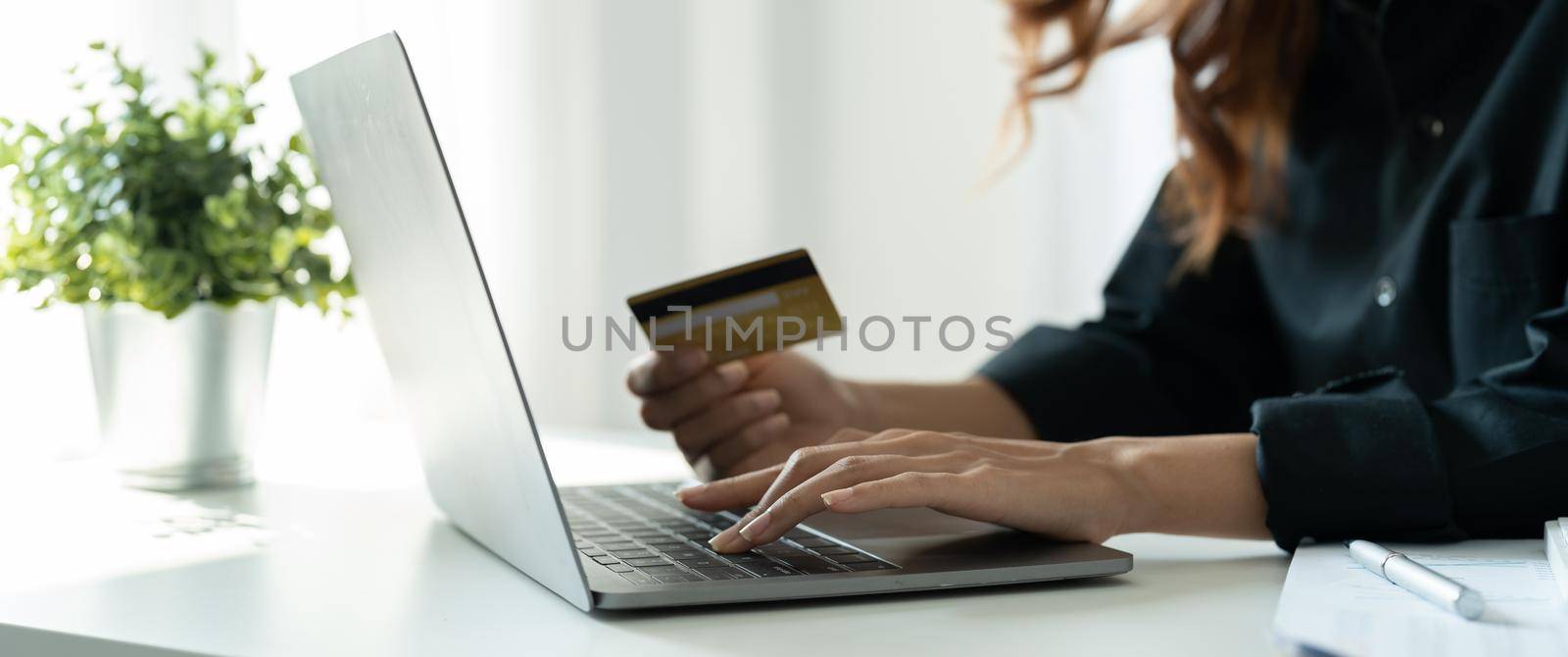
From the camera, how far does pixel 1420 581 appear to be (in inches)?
21.2

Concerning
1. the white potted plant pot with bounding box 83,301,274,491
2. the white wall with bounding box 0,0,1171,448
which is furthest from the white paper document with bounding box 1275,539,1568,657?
the white wall with bounding box 0,0,1171,448

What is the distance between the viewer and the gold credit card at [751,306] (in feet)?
2.44

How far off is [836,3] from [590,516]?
1.79 metres

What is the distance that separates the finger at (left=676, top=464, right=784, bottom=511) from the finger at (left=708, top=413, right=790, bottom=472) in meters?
0.21

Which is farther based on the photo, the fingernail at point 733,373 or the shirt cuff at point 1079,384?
the shirt cuff at point 1079,384

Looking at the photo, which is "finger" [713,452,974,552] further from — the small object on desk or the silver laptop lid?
the small object on desk

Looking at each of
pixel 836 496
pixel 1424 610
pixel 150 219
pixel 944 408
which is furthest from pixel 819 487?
pixel 150 219

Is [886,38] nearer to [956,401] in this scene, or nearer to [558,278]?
[558,278]

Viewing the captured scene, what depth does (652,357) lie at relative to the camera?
0.90 m

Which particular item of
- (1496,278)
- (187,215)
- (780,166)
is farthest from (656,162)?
(1496,278)

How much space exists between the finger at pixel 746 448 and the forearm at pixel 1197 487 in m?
0.27

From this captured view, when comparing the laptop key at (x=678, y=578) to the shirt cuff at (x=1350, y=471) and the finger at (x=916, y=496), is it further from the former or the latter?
the shirt cuff at (x=1350, y=471)

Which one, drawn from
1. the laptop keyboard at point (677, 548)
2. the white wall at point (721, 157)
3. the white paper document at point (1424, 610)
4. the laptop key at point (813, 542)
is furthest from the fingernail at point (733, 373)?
the white wall at point (721, 157)

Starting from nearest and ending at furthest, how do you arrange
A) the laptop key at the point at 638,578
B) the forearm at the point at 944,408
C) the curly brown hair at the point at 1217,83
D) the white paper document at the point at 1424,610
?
the white paper document at the point at 1424,610 < the laptop key at the point at 638,578 < the forearm at the point at 944,408 < the curly brown hair at the point at 1217,83
